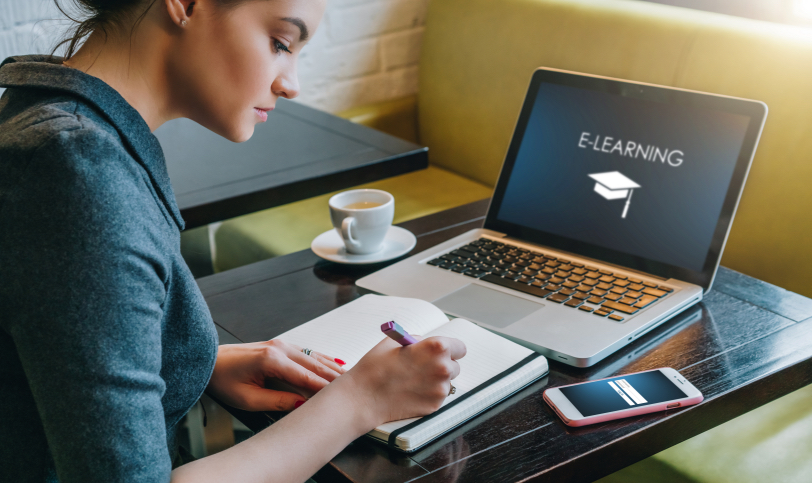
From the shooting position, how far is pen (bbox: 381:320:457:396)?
630 mm

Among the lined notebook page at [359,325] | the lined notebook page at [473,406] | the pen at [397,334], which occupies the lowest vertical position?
the lined notebook page at [359,325]

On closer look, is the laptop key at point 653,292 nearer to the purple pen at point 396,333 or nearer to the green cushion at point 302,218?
the purple pen at point 396,333

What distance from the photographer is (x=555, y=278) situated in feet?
2.98

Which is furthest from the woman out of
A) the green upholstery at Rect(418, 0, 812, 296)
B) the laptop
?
the green upholstery at Rect(418, 0, 812, 296)

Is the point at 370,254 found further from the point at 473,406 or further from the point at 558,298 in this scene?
the point at 473,406

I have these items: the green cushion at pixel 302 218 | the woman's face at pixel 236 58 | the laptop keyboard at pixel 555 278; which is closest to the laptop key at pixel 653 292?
the laptop keyboard at pixel 555 278

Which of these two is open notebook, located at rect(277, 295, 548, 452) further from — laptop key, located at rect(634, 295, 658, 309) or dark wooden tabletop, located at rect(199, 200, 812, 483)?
laptop key, located at rect(634, 295, 658, 309)

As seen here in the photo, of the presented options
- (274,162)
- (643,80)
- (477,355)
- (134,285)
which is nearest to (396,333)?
(477,355)

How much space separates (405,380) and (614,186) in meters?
0.49

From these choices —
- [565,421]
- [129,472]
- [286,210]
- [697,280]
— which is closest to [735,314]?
[697,280]

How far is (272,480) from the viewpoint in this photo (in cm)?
59

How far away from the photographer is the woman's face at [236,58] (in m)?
0.61

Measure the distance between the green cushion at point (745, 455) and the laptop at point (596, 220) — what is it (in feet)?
0.75

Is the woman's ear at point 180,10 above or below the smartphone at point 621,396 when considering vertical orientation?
above
